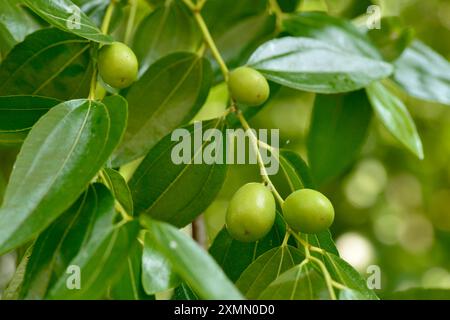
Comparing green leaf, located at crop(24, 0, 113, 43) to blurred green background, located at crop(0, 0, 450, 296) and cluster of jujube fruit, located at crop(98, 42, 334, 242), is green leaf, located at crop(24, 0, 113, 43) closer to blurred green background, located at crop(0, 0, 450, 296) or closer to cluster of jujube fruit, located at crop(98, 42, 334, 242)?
cluster of jujube fruit, located at crop(98, 42, 334, 242)

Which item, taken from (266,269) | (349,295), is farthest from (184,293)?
(349,295)

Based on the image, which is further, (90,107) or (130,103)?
(130,103)

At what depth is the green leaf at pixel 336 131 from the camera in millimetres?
1348

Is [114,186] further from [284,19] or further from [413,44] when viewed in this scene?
[413,44]

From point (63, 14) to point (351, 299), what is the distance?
494 mm

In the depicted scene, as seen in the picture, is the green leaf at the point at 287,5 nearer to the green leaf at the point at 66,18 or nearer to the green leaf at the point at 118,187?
the green leaf at the point at 66,18

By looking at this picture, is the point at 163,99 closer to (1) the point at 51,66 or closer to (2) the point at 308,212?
(1) the point at 51,66

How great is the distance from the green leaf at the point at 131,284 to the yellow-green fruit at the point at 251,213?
0.40 ft

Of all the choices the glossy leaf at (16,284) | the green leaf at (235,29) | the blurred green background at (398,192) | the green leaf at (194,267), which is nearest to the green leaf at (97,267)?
the green leaf at (194,267)

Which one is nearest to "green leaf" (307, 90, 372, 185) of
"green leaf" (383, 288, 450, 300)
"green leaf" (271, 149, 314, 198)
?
"green leaf" (271, 149, 314, 198)

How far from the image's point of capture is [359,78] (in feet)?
3.44

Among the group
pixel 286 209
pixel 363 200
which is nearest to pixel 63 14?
pixel 286 209

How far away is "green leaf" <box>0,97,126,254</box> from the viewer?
2.24 ft
